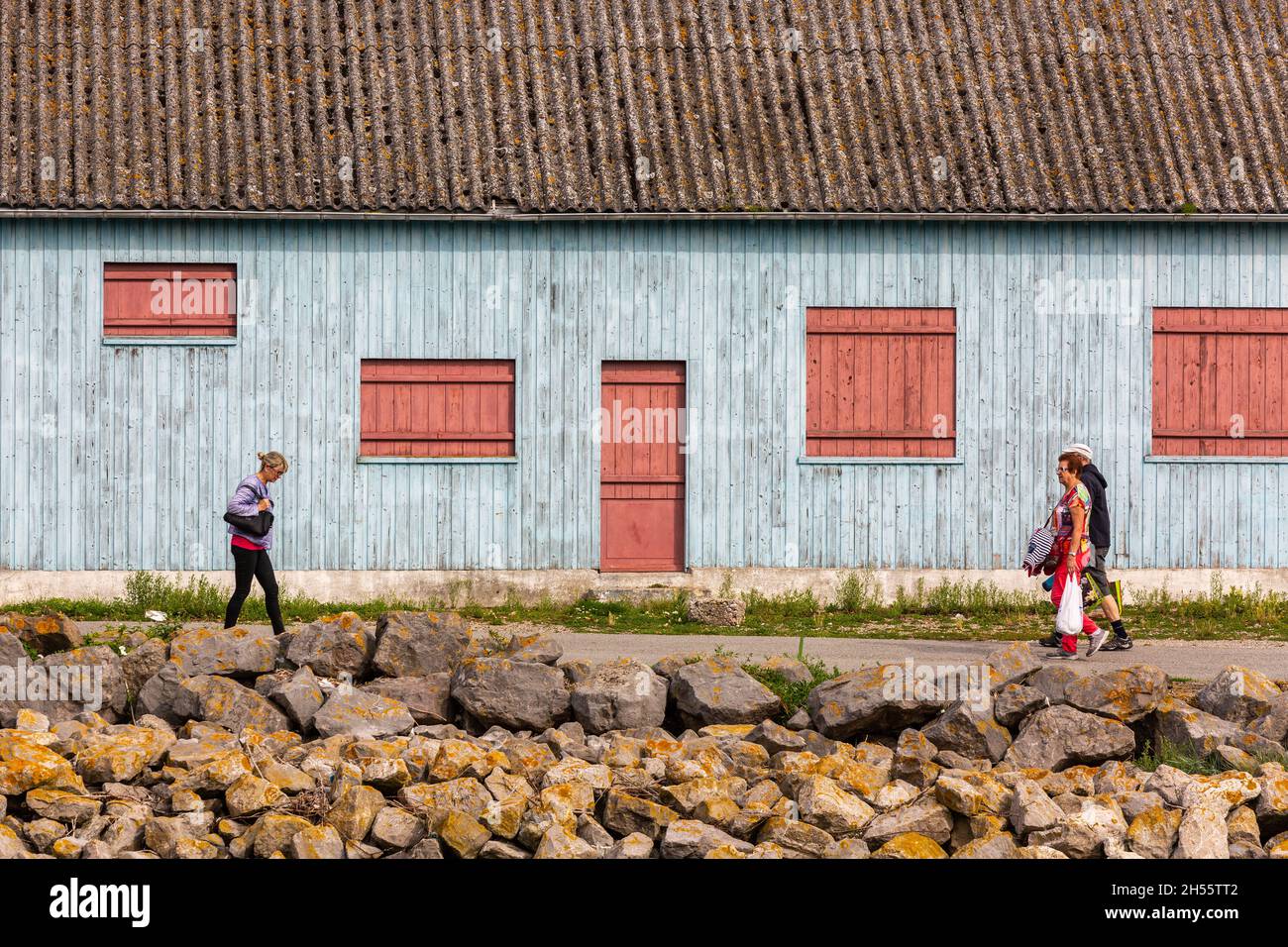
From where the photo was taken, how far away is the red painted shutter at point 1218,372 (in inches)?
770

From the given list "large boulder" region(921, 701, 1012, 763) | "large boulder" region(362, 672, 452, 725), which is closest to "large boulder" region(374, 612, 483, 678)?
"large boulder" region(362, 672, 452, 725)

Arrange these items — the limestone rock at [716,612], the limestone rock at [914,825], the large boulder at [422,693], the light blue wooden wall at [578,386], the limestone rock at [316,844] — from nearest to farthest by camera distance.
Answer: the limestone rock at [316,844]
the limestone rock at [914,825]
the large boulder at [422,693]
the limestone rock at [716,612]
the light blue wooden wall at [578,386]

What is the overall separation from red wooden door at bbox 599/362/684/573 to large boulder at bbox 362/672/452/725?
6.83 metres

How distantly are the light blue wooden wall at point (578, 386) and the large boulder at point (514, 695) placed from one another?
22.4 feet

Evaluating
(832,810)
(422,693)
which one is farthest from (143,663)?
(832,810)

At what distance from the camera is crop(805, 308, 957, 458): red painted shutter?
1941 cm

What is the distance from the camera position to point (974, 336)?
64.0 feet

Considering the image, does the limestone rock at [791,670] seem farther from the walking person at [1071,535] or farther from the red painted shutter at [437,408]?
the red painted shutter at [437,408]

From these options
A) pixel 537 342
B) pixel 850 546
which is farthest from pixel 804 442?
pixel 537 342

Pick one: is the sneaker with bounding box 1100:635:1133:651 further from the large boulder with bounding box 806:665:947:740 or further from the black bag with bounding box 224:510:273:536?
the black bag with bounding box 224:510:273:536

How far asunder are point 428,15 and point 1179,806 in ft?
46.3

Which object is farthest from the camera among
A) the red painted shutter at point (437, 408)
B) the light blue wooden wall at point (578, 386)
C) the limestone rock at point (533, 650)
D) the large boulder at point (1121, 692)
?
the red painted shutter at point (437, 408)

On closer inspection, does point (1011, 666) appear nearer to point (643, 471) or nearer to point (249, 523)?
point (249, 523)

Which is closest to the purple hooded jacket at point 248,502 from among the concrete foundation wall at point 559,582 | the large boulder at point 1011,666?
the concrete foundation wall at point 559,582
